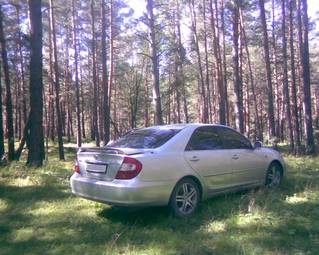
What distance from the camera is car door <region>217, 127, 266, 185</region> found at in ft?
24.6

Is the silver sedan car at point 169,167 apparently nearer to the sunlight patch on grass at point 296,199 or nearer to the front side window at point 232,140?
the front side window at point 232,140

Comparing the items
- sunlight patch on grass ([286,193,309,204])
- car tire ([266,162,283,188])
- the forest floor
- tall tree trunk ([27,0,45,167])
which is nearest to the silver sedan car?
the forest floor

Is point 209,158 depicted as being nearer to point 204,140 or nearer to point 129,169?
point 204,140

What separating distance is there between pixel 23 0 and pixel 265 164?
17617 millimetres

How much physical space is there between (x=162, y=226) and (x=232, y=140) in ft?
8.38

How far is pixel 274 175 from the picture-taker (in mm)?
8617

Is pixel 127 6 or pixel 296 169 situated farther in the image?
pixel 127 6

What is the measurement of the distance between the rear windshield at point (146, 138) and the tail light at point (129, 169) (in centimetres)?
64

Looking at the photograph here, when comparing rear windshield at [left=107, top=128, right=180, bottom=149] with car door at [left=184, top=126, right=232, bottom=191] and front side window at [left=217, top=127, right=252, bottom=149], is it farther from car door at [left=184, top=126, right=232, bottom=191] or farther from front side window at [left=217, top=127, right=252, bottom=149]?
front side window at [left=217, top=127, right=252, bottom=149]

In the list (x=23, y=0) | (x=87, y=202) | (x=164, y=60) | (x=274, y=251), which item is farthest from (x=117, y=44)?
(x=274, y=251)

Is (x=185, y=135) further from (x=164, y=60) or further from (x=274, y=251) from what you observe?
(x=164, y=60)

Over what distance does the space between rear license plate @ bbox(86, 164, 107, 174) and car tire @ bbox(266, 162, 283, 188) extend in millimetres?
3953

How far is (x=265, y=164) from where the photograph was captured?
326 inches

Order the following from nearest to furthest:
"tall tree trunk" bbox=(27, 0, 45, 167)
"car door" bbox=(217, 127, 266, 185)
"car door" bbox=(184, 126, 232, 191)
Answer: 1. "car door" bbox=(184, 126, 232, 191)
2. "car door" bbox=(217, 127, 266, 185)
3. "tall tree trunk" bbox=(27, 0, 45, 167)
